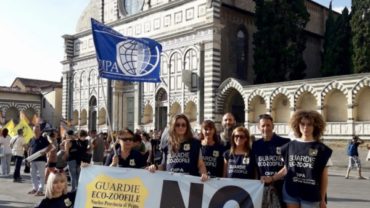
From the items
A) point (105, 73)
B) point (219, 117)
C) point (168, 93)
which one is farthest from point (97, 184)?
point (168, 93)

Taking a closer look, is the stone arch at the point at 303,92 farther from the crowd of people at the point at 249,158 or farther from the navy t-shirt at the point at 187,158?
the navy t-shirt at the point at 187,158

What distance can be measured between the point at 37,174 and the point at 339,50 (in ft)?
80.1

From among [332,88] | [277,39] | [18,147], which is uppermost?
[277,39]

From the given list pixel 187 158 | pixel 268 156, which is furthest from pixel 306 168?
pixel 187 158

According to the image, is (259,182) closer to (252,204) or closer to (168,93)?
(252,204)

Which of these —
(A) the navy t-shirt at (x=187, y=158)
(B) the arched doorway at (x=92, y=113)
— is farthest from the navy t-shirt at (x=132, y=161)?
(B) the arched doorway at (x=92, y=113)

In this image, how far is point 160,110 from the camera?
112ft

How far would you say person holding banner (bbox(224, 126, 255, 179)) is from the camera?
5.96 metres

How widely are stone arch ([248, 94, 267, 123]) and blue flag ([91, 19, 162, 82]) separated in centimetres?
1687

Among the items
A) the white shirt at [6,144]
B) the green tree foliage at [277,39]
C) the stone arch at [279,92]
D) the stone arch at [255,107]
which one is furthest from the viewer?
the green tree foliage at [277,39]

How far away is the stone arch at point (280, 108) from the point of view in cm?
2735

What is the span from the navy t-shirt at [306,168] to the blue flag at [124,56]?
5.55 metres

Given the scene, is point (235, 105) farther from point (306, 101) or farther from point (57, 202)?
point (57, 202)

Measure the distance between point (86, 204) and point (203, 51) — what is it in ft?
81.0
